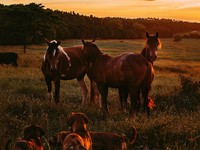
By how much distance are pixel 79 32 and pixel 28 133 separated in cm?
8728

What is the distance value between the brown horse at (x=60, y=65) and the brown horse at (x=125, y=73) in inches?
60.4

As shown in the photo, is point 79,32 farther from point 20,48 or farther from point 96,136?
point 96,136

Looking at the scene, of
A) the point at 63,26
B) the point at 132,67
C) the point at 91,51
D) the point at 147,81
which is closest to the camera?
the point at 132,67

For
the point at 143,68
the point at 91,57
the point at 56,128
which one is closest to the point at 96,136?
the point at 56,128

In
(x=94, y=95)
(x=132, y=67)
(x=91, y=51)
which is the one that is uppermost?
Answer: (x=91, y=51)

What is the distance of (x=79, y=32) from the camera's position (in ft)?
303

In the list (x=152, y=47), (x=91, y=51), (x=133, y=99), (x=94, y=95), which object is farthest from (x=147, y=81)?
(x=94, y=95)

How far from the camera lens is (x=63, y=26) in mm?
75312

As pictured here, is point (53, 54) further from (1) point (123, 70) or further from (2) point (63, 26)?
(2) point (63, 26)

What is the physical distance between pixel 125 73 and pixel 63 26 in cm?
6615

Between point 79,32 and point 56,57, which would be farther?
point 79,32

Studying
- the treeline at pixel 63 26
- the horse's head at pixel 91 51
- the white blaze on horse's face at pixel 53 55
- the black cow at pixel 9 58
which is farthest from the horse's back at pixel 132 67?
the black cow at pixel 9 58

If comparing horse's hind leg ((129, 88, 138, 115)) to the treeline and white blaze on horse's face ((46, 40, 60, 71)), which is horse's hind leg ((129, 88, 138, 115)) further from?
the treeline

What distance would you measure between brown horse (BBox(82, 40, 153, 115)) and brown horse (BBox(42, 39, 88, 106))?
1.53 metres
